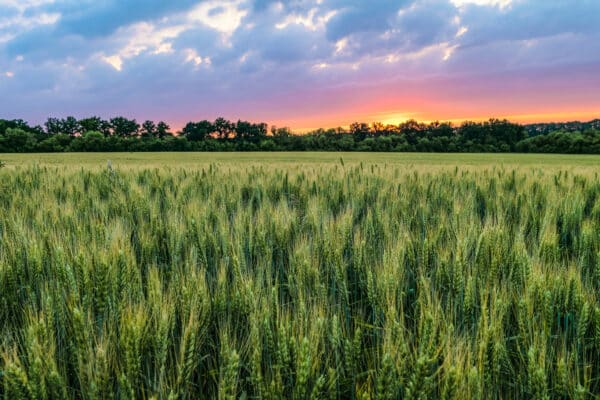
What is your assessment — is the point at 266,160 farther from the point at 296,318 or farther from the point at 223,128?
the point at 223,128

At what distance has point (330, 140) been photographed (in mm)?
57125

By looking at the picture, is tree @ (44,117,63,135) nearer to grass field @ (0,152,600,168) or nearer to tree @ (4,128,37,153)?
tree @ (4,128,37,153)

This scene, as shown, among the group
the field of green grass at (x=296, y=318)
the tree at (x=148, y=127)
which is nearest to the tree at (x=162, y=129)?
the tree at (x=148, y=127)

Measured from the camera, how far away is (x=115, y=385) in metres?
1.06

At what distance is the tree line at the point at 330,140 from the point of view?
159 feet

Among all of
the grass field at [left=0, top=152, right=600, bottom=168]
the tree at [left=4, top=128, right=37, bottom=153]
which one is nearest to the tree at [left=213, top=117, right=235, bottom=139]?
the tree at [left=4, top=128, right=37, bottom=153]

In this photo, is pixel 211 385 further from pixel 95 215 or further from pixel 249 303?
pixel 95 215

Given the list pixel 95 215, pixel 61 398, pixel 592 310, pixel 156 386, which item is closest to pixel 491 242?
pixel 592 310

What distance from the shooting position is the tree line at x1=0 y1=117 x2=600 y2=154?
48438mm

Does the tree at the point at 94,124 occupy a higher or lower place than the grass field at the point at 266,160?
higher

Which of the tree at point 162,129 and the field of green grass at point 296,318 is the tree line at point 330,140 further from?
the field of green grass at point 296,318

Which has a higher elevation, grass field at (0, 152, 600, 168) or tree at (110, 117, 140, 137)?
tree at (110, 117, 140, 137)

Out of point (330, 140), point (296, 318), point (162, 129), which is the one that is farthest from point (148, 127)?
point (296, 318)

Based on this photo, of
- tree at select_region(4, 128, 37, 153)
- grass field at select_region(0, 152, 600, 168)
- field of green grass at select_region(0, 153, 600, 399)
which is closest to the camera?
field of green grass at select_region(0, 153, 600, 399)
